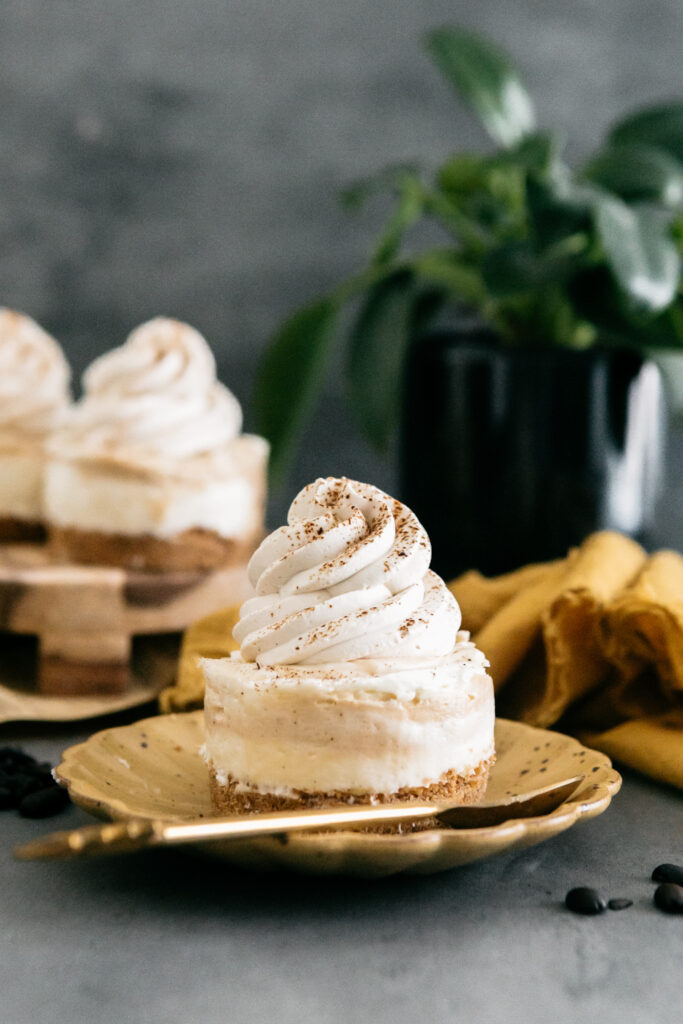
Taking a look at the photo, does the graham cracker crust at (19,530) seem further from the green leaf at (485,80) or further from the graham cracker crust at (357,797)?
the green leaf at (485,80)

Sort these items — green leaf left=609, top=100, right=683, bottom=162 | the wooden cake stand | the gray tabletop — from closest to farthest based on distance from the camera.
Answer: the gray tabletop → the wooden cake stand → green leaf left=609, top=100, right=683, bottom=162

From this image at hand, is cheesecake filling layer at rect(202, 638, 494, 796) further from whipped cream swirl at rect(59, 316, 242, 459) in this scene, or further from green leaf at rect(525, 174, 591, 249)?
green leaf at rect(525, 174, 591, 249)

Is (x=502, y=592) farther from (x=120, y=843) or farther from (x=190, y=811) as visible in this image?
(x=120, y=843)

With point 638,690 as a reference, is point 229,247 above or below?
above

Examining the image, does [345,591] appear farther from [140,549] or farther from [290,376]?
[290,376]

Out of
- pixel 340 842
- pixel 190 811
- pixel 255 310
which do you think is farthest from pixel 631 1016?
pixel 255 310

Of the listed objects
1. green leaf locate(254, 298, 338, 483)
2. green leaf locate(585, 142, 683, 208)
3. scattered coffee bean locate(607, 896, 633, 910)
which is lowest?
scattered coffee bean locate(607, 896, 633, 910)

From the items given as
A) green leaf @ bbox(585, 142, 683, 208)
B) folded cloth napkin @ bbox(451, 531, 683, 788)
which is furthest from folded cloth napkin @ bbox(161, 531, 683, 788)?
green leaf @ bbox(585, 142, 683, 208)
